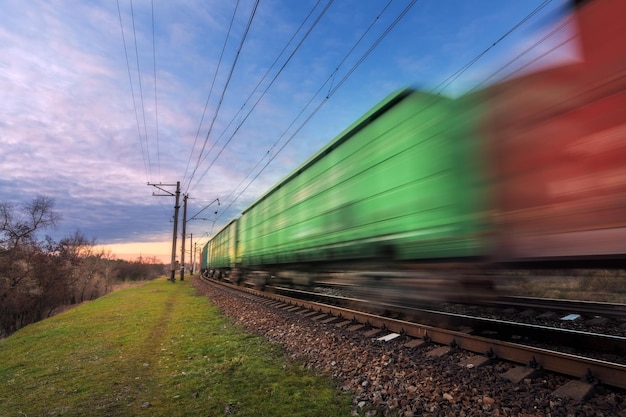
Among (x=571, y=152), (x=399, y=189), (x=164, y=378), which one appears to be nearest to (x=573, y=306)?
(x=399, y=189)

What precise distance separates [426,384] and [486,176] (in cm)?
250

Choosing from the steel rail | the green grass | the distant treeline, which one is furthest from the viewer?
the distant treeline

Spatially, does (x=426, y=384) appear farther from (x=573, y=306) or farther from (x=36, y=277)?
(x=36, y=277)

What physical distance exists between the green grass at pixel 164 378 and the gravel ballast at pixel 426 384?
35 cm


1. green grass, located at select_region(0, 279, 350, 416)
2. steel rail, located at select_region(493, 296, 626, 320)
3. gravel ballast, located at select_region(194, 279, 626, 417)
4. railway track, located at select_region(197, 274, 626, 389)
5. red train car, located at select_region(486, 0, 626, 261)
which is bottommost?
green grass, located at select_region(0, 279, 350, 416)

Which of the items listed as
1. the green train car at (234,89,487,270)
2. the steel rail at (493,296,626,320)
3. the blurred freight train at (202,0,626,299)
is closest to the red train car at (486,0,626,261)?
the blurred freight train at (202,0,626,299)

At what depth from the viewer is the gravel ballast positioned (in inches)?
138

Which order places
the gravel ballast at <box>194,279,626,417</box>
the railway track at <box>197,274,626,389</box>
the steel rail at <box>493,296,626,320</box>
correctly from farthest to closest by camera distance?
the steel rail at <box>493,296,626,320</box> < the railway track at <box>197,274,626,389</box> < the gravel ballast at <box>194,279,626,417</box>

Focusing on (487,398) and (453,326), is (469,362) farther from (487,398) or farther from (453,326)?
(453,326)

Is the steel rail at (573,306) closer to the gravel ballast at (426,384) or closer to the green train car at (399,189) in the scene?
the gravel ballast at (426,384)

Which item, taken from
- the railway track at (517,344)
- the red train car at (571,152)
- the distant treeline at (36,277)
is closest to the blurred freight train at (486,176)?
the red train car at (571,152)

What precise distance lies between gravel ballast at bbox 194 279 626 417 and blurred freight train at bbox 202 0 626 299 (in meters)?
0.96

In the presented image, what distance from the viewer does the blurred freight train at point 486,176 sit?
2793 millimetres

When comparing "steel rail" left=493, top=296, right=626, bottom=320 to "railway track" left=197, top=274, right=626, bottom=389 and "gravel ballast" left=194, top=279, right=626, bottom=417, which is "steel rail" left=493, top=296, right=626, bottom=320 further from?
"gravel ballast" left=194, top=279, right=626, bottom=417
